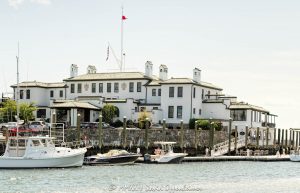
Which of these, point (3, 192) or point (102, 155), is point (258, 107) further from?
point (3, 192)

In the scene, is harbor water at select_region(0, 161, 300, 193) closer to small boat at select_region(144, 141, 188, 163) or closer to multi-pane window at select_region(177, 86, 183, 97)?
small boat at select_region(144, 141, 188, 163)

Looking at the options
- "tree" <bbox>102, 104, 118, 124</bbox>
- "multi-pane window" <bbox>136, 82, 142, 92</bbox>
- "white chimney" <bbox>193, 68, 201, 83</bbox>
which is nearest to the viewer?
"tree" <bbox>102, 104, 118, 124</bbox>

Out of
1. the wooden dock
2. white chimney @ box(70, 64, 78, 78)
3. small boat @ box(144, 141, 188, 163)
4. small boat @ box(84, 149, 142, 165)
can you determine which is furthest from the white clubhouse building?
small boat @ box(84, 149, 142, 165)

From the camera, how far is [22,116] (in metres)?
102

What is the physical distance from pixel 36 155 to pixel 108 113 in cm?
3795

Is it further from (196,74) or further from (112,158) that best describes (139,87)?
(112,158)

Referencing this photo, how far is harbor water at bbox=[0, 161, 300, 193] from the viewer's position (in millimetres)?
47334

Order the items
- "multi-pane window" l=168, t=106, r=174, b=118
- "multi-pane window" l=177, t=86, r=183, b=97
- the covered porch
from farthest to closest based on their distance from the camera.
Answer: "multi-pane window" l=168, t=106, r=174, b=118
"multi-pane window" l=177, t=86, r=183, b=97
the covered porch

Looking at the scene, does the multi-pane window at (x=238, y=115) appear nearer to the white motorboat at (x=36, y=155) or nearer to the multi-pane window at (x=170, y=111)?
the multi-pane window at (x=170, y=111)

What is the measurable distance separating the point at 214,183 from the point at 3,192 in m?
17.4

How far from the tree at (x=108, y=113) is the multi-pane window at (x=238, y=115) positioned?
18.9 meters

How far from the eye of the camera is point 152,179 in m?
54.7

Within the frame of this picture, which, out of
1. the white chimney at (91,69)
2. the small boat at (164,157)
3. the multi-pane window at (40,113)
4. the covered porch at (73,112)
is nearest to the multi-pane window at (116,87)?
the covered porch at (73,112)

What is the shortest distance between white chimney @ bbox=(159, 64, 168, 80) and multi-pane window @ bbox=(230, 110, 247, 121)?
12.7m
